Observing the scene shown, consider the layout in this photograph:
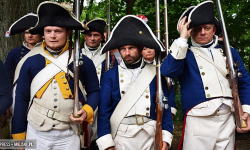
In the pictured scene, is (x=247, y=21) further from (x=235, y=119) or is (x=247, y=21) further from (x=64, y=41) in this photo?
(x=64, y=41)

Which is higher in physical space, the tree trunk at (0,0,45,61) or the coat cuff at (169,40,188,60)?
the tree trunk at (0,0,45,61)

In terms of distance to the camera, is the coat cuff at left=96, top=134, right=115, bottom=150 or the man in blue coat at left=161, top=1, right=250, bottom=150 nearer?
the coat cuff at left=96, top=134, right=115, bottom=150

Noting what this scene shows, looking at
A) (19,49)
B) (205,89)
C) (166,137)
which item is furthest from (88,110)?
(19,49)

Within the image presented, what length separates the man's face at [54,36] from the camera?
264cm

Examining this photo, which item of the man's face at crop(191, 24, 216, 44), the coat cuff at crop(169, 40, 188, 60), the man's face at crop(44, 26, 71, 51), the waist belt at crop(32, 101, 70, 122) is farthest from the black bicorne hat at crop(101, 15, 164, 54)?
the waist belt at crop(32, 101, 70, 122)

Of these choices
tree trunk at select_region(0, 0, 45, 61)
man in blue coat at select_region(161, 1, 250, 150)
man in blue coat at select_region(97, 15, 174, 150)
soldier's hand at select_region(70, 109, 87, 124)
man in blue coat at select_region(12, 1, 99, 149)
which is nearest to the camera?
soldier's hand at select_region(70, 109, 87, 124)

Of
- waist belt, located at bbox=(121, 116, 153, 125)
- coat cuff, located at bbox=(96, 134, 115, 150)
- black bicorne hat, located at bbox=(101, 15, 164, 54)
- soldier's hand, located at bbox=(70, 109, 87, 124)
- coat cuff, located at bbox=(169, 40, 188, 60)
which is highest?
black bicorne hat, located at bbox=(101, 15, 164, 54)

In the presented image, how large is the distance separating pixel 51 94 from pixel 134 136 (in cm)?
95

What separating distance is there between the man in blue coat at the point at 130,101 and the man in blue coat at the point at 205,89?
0.29 m

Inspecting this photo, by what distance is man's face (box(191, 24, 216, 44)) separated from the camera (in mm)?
Result: 2986

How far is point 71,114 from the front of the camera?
2.51 metres

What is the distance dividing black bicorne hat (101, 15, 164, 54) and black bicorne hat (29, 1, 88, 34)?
0.37 m

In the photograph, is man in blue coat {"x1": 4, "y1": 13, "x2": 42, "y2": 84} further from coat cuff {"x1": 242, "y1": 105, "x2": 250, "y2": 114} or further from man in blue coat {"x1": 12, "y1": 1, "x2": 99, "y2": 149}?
coat cuff {"x1": 242, "y1": 105, "x2": 250, "y2": 114}

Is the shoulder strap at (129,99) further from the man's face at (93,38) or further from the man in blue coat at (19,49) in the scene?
the man's face at (93,38)
